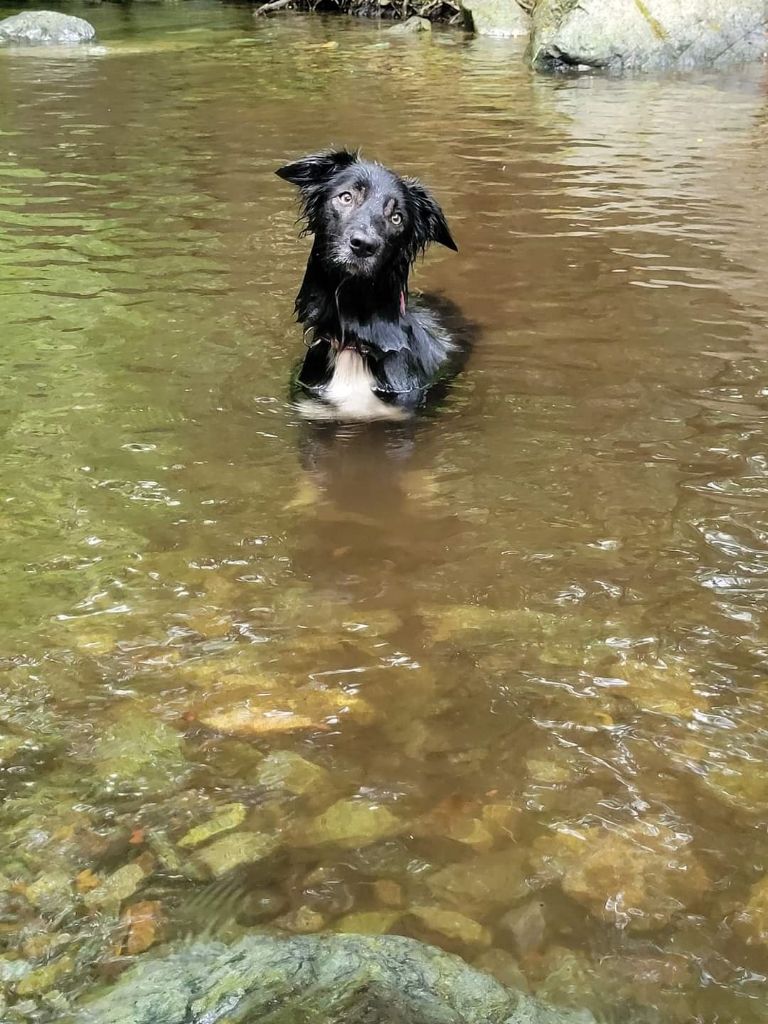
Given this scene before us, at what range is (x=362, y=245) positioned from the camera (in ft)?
17.0

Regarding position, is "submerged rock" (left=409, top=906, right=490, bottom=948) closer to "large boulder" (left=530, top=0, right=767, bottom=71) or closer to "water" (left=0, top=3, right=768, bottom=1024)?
"water" (left=0, top=3, right=768, bottom=1024)

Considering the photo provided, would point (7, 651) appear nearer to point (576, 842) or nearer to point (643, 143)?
point (576, 842)

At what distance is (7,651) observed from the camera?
3.34m

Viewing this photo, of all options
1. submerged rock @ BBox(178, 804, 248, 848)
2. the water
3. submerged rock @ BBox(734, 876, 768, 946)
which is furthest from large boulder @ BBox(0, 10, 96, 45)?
submerged rock @ BBox(734, 876, 768, 946)

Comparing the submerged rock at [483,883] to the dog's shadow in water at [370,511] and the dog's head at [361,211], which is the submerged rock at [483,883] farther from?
the dog's head at [361,211]

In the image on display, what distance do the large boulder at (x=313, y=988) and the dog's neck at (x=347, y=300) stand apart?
3.98 m

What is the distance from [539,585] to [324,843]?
1.59 meters

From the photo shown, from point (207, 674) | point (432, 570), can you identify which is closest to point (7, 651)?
point (207, 674)

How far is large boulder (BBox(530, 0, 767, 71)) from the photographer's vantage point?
18.1 metres

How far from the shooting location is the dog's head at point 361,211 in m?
5.27

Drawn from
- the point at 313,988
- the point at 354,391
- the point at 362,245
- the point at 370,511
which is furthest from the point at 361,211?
the point at 313,988

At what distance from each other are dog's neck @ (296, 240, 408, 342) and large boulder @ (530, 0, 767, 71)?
14995mm

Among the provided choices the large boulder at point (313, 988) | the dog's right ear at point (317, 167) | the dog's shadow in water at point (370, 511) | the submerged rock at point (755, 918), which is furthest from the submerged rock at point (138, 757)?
the dog's right ear at point (317, 167)

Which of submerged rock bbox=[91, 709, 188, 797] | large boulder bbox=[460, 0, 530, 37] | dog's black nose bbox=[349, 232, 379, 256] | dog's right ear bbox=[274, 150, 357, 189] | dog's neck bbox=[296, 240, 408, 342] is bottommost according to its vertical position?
submerged rock bbox=[91, 709, 188, 797]
